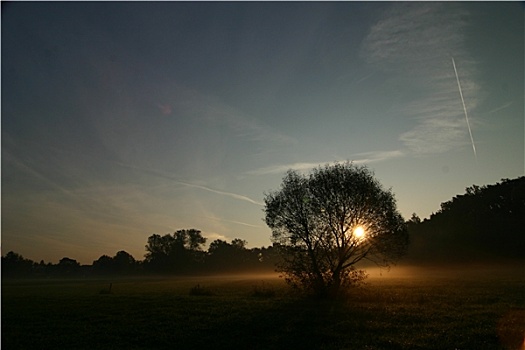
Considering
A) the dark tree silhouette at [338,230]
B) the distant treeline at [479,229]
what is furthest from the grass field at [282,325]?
the distant treeline at [479,229]

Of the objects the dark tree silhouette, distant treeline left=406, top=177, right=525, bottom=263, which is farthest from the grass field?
distant treeline left=406, top=177, right=525, bottom=263

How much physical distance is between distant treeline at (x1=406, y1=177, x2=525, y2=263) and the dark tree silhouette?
9487cm

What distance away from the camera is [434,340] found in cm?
1988

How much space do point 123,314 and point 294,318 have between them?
1600cm

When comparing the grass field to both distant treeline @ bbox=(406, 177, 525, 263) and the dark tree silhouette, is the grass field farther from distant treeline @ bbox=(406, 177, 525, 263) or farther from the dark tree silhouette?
distant treeline @ bbox=(406, 177, 525, 263)

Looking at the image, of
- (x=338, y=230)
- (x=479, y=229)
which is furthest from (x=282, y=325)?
(x=479, y=229)

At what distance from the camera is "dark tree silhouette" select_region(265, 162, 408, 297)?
42906mm

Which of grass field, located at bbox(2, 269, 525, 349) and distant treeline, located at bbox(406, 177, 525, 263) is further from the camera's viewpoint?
distant treeline, located at bbox(406, 177, 525, 263)

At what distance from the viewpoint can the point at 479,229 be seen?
5157 inches

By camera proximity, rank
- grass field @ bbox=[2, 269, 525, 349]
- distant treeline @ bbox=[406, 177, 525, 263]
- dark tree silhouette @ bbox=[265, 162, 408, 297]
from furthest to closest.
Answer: distant treeline @ bbox=[406, 177, 525, 263] < dark tree silhouette @ bbox=[265, 162, 408, 297] < grass field @ bbox=[2, 269, 525, 349]

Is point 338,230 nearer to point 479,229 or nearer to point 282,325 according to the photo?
point 282,325

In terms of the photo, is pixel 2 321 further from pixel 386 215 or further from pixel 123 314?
pixel 386 215

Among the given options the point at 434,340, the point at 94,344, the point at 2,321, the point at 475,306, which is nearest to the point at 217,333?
the point at 94,344

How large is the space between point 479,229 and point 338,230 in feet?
373
